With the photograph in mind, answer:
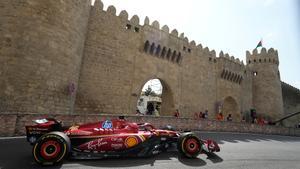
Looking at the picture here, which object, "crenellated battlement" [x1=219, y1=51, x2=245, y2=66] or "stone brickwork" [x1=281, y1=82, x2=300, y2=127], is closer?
"crenellated battlement" [x1=219, y1=51, x2=245, y2=66]

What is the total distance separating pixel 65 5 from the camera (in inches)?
478

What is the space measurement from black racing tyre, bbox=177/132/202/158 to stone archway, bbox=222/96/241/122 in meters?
20.1

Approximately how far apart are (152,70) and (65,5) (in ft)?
26.4

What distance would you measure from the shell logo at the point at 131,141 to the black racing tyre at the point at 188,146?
3.60 feet


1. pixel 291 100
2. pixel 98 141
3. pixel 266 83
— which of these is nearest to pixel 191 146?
pixel 98 141

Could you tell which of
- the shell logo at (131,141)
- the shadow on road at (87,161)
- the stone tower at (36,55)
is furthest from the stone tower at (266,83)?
the shell logo at (131,141)

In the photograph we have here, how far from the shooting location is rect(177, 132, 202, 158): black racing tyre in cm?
590

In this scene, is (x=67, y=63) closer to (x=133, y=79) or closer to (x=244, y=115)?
(x=133, y=79)

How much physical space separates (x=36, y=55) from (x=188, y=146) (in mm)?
8290

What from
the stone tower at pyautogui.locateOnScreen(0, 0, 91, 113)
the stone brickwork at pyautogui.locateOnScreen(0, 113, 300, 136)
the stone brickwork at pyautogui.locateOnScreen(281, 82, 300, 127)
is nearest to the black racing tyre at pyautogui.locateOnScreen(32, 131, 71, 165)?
the stone brickwork at pyautogui.locateOnScreen(0, 113, 300, 136)

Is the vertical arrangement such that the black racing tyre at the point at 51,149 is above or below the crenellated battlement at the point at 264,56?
below

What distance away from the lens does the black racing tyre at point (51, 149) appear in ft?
15.5

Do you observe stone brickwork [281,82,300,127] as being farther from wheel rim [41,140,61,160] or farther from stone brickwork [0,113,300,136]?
wheel rim [41,140,61,160]

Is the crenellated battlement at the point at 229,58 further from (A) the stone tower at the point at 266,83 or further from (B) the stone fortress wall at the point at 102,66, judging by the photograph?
(A) the stone tower at the point at 266,83
